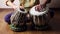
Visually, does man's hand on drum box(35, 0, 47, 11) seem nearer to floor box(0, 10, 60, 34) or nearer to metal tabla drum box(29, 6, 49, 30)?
metal tabla drum box(29, 6, 49, 30)

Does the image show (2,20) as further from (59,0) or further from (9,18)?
(59,0)

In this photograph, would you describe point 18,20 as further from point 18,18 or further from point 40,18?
point 40,18

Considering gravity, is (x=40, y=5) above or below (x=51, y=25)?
above

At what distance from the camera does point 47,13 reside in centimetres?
90

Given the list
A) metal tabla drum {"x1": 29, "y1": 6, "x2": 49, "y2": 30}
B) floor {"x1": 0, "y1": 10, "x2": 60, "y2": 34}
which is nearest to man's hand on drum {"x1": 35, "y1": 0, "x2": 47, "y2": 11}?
metal tabla drum {"x1": 29, "y1": 6, "x2": 49, "y2": 30}

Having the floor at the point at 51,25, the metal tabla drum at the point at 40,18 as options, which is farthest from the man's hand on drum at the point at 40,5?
the floor at the point at 51,25

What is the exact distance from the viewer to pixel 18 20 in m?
0.90

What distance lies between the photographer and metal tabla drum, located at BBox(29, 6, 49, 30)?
34.7 inches

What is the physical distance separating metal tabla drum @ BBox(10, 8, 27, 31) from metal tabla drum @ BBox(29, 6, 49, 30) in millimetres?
49

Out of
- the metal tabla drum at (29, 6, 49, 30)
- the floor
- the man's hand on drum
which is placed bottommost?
the floor

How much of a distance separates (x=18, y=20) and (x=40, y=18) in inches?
4.6

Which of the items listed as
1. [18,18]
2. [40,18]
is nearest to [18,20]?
[18,18]

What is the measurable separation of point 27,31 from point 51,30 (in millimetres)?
132

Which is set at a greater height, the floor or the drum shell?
the drum shell
